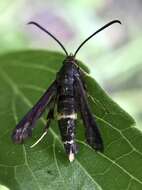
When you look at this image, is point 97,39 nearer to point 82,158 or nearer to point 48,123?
point 48,123

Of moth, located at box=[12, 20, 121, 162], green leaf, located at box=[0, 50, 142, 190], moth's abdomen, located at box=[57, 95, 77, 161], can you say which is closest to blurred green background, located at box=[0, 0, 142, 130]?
moth, located at box=[12, 20, 121, 162]

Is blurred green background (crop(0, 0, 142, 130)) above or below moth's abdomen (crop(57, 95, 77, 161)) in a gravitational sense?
above

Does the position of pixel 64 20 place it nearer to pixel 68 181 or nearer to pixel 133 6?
pixel 133 6

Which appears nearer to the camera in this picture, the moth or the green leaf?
the green leaf

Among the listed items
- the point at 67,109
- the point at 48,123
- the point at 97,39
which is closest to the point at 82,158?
the point at 48,123

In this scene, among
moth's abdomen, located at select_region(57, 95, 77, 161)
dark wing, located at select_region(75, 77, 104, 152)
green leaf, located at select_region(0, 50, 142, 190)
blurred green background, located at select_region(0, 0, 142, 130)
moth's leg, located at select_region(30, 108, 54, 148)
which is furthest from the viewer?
blurred green background, located at select_region(0, 0, 142, 130)

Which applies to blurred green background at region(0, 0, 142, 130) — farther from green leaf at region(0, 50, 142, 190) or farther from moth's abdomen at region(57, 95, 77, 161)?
green leaf at region(0, 50, 142, 190)

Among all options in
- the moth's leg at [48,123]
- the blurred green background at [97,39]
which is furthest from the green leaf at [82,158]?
the blurred green background at [97,39]

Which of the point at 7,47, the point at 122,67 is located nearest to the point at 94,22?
the point at 122,67
